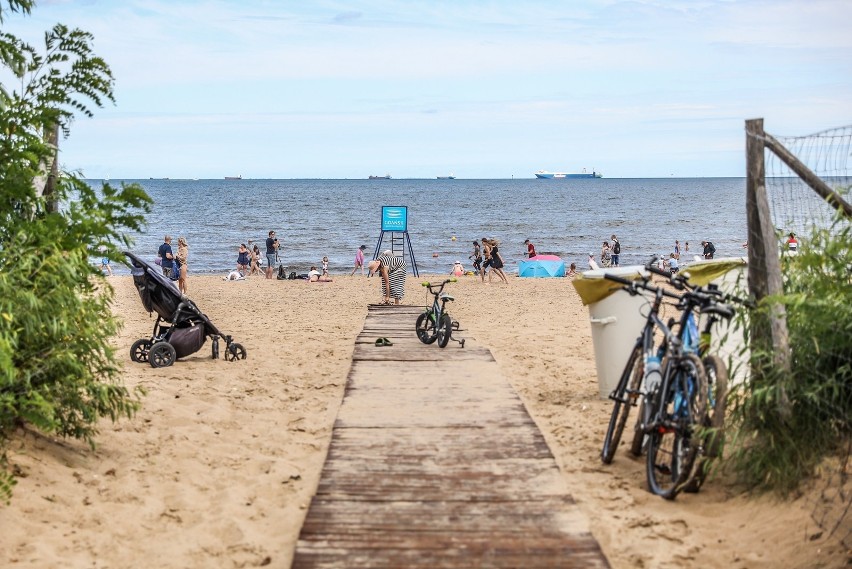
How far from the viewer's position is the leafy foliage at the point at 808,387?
5023mm

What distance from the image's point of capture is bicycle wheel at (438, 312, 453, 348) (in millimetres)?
11883

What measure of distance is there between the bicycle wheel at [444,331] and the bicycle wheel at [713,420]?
6456mm

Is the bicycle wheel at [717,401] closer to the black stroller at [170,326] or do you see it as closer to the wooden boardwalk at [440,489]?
the wooden boardwalk at [440,489]

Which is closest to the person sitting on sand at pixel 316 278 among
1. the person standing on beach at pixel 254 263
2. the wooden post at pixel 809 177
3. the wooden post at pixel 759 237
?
the person standing on beach at pixel 254 263

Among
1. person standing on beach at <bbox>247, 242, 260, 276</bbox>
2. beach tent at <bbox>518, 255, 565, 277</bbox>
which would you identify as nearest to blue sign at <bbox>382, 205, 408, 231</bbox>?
beach tent at <bbox>518, 255, 565, 277</bbox>

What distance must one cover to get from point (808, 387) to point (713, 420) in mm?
527

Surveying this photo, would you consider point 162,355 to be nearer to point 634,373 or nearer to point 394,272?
point 634,373

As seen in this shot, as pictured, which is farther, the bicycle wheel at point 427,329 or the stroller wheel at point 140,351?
the bicycle wheel at point 427,329

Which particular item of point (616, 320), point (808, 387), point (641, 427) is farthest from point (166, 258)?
point (808, 387)

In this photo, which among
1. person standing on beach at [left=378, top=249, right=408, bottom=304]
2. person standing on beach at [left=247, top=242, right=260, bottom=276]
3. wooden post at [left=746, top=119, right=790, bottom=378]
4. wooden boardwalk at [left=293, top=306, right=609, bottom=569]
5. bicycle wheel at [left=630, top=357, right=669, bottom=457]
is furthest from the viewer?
person standing on beach at [left=247, top=242, right=260, bottom=276]

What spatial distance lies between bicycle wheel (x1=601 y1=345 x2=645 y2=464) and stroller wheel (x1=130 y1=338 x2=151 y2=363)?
6.54 meters

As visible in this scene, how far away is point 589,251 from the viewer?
169ft

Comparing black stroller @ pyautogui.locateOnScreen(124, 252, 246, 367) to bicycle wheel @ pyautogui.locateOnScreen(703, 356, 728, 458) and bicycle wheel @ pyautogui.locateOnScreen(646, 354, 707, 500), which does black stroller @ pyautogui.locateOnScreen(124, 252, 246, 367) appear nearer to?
bicycle wheel @ pyautogui.locateOnScreen(646, 354, 707, 500)

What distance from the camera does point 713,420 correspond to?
5.17 metres
